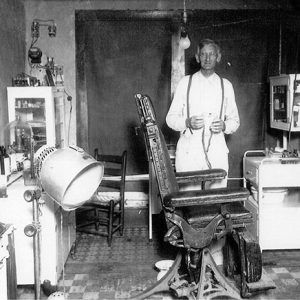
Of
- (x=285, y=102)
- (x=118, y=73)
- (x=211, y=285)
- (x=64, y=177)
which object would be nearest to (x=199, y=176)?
(x=211, y=285)

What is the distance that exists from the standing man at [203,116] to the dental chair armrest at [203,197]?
1134mm

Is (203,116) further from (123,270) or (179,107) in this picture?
(123,270)

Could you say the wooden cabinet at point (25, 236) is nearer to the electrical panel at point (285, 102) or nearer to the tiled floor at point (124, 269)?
the tiled floor at point (124, 269)

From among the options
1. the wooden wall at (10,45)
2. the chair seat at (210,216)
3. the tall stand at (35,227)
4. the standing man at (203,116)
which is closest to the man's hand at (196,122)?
the standing man at (203,116)

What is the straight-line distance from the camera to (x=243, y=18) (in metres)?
5.35

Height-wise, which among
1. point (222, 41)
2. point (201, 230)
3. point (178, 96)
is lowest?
point (201, 230)

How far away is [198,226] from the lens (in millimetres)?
3117

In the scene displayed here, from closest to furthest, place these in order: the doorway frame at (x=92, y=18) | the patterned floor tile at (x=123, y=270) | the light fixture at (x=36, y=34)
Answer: the patterned floor tile at (x=123, y=270) → the light fixture at (x=36, y=34) → the doorway frame at (x=92, y=18)

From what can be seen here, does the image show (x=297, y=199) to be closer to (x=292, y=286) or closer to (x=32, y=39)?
(x=292, y=286)

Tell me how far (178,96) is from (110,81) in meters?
1.60

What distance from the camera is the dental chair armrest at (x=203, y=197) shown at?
283 centimetres

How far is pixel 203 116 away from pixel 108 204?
142 cm

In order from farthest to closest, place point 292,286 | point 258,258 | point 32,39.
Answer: point 32,39, point 292,286, point 258,258

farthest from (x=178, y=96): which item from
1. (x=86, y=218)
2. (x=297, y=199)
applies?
(x=86, y=218)
